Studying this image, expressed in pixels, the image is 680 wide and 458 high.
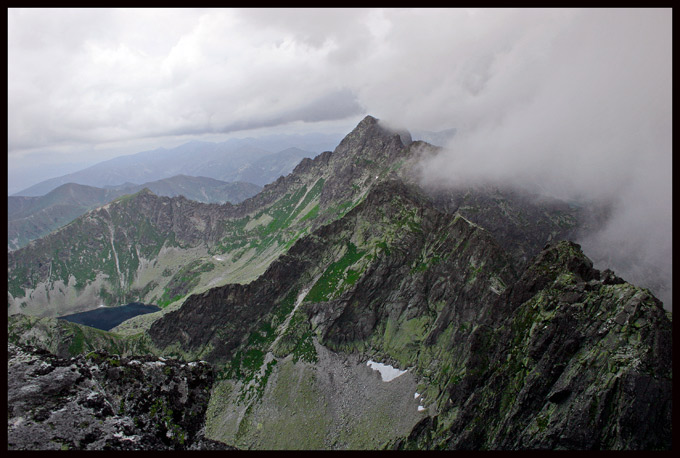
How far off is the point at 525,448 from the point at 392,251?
79.9 meters

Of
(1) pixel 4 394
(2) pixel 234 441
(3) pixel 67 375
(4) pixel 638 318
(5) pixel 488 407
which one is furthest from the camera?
(2) pixel 234 441

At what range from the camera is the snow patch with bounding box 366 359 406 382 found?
9331cm

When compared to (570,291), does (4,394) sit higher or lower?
higher

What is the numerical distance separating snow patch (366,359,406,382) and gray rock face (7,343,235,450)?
82.9 meters

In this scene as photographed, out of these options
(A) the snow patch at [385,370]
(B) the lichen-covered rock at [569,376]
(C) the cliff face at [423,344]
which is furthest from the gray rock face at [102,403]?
(A) the snow patch at [385,370]

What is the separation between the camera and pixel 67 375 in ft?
55.8

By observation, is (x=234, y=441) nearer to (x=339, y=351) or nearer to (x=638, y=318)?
(x=339, y=351)

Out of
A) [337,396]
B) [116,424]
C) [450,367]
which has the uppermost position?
[116,424]

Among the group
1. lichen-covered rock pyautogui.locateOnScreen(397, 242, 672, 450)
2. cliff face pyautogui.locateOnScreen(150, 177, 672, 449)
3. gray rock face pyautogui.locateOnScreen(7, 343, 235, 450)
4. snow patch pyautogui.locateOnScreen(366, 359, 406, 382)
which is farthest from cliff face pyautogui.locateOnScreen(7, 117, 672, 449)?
gray rock face pyautogui.locateOnScreen(7, 343, 235, 450)

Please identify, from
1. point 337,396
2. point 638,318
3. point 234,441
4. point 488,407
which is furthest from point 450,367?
point 234,441

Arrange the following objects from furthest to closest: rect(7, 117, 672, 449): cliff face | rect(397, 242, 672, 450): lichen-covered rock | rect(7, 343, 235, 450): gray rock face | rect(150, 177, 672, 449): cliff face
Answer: rect(7, 117, 672, 449): cliff face → rect(150, 177, 672, 449): cliff face → rect(397, 242, 672, 450): lichen-covered rock → rect(7, 343, 235, 450): gray rock face

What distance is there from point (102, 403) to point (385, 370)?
90.1m

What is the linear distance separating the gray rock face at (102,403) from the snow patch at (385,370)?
3263 inches

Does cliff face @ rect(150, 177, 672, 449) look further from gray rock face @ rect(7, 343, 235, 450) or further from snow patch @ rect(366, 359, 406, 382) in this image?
gray rock face @ rect(7, 343, 235, 450)
